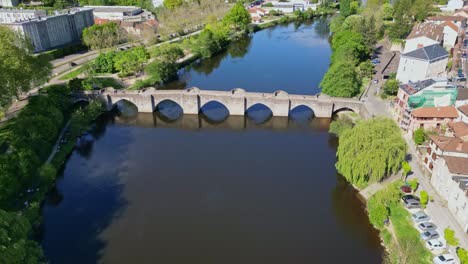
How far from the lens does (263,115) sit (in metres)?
59.9

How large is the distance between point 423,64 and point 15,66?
61.9 meters


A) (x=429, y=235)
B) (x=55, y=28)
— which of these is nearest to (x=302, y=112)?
(x=429, y=235)

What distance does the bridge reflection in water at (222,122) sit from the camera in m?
57.0

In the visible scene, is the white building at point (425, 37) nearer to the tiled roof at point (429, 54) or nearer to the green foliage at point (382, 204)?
the tiled roof at point (429, 54)

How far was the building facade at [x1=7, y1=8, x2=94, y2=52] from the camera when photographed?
81.5m

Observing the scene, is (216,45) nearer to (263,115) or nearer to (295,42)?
(295,42)

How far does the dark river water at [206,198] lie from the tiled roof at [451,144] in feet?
35.2

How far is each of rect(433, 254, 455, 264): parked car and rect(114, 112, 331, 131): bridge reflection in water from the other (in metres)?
27.7

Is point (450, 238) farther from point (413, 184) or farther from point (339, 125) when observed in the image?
point (339, 125)

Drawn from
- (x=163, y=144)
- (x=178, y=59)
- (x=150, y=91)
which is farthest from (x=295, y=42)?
(x=163, y=144)

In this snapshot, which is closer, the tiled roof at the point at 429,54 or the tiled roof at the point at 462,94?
the tiled roof at the point at 462,94

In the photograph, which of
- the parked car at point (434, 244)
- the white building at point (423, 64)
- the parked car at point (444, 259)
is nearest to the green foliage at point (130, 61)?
the white building at point (423, 64)

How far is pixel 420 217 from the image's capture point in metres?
35.1

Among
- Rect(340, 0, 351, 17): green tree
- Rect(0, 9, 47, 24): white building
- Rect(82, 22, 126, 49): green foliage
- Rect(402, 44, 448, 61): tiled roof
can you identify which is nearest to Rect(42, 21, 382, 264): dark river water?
Rect(402, 44, 448, 61): tiled roof
